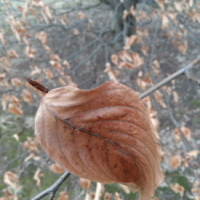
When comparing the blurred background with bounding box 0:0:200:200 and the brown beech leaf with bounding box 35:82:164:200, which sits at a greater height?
the brown beech leaf with bounding box 35:82:164:200

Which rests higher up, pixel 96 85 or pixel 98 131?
pixel 98 131

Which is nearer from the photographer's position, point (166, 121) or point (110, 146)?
point (110, 146)

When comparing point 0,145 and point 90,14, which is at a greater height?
point 90,14

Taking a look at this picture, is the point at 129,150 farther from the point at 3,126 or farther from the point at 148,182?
the point at 3,126

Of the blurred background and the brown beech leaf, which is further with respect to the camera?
the blurred background

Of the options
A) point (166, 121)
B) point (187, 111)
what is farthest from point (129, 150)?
point (187, 111)
